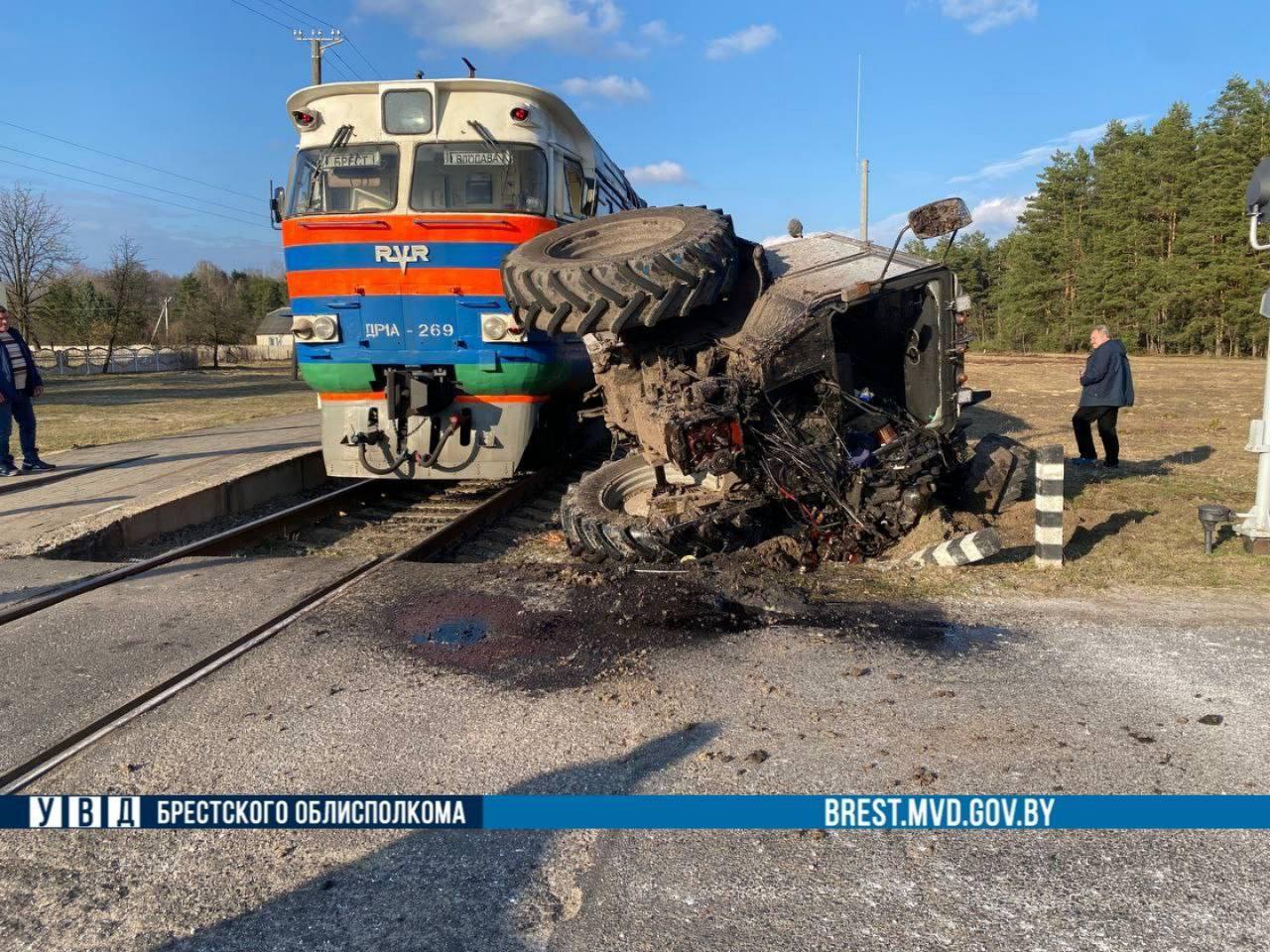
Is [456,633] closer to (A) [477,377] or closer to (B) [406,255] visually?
(A) [477,377]

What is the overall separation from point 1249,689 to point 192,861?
4.60 meters

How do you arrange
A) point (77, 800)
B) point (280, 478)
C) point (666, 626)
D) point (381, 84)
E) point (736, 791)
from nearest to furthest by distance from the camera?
point (77, 800), point (736, 791), point (666, 626), point (381, 84), point (280, 478)

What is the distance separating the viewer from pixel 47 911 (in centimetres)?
273

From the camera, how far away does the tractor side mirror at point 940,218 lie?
6137 mm

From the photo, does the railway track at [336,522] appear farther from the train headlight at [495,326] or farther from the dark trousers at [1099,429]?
the dark trousers at [1099,429]

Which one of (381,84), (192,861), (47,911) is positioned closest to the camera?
(47,911)

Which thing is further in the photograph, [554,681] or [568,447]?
[568,447]

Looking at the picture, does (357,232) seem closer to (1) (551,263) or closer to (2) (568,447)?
(1) (551,263)

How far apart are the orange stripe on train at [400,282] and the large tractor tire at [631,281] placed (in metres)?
1.29

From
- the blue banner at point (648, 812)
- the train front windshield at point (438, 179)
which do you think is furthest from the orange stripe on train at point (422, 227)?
→ the blue banner at point (648, 812)

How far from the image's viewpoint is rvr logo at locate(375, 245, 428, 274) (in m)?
8.42

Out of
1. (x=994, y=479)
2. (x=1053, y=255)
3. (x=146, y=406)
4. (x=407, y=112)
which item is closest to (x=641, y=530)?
(x=994, y=479)

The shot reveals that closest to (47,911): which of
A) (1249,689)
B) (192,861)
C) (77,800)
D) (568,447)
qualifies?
(192,861)

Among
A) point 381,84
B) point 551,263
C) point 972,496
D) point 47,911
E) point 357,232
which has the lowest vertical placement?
point 47,911
